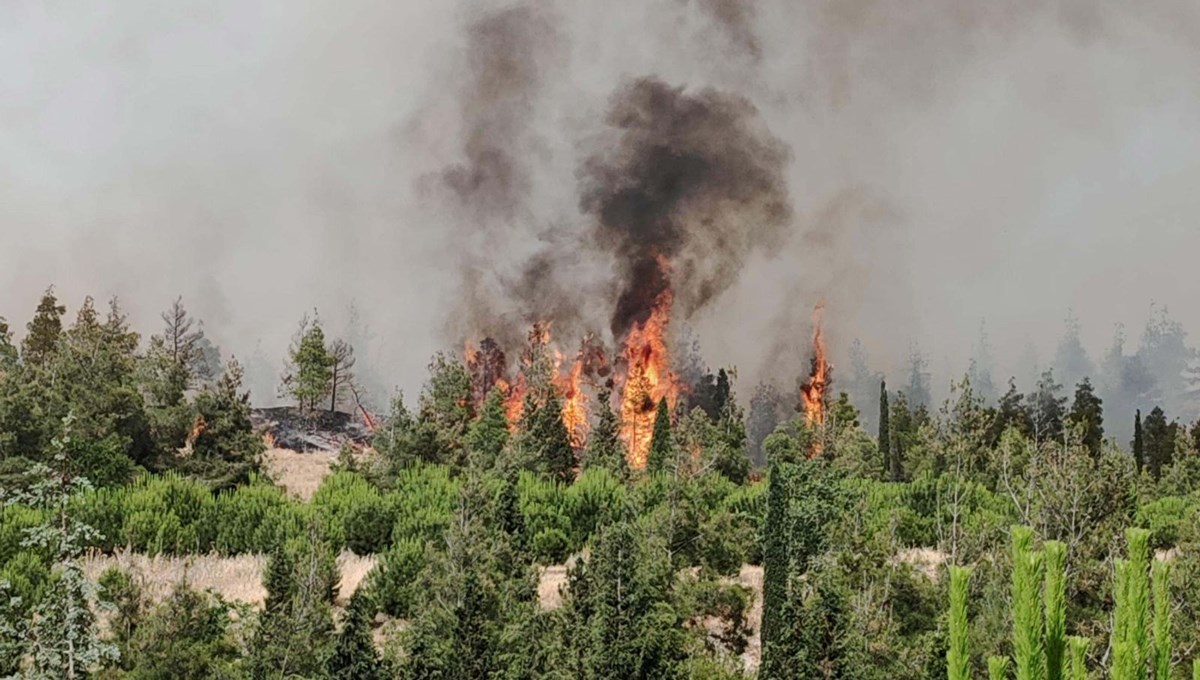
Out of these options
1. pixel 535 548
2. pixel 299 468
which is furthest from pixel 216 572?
pixel 299 468

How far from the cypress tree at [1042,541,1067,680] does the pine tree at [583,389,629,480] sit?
81.4ft

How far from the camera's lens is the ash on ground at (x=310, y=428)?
4941 cm

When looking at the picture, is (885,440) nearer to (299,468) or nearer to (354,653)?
(299,468)

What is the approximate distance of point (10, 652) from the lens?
1191 centimetres

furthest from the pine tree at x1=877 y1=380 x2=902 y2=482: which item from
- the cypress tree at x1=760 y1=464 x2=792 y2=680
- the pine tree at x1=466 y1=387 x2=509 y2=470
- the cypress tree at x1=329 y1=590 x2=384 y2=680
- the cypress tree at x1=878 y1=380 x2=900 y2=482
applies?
the cypress tree at x1=329 y1=590 x2=384 y2=680

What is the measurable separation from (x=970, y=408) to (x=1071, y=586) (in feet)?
19.5

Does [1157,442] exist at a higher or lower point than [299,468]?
higher

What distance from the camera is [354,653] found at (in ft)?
41.8

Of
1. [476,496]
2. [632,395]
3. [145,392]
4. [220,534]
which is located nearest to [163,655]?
[476,496]

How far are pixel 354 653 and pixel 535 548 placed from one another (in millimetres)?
11207

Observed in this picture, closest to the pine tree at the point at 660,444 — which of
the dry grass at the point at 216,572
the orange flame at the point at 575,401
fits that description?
the orange flame at the point at 575,401

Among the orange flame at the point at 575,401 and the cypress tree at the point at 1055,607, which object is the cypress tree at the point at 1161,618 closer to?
the cypress tree at the point at 1055,607

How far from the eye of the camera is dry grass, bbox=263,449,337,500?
110ft

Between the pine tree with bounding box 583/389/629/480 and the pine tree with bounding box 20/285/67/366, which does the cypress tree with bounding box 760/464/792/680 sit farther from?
the pine tree with bounding box 20/285/67/366
